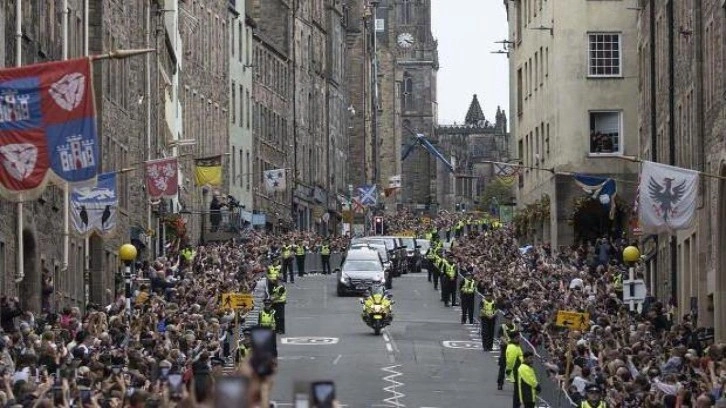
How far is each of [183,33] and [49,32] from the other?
37.3m

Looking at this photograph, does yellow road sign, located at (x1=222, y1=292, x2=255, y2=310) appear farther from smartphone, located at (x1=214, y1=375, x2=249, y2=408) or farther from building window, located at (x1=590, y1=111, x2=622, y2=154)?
smartphone, located at (x1=214, y1=375, x2=249, y2=408)

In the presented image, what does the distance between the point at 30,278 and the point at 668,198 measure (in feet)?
38.3

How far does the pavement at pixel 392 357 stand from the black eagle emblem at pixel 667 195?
4.72 meters

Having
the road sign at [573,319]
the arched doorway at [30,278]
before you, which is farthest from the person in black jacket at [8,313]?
the road sign at [573,319]

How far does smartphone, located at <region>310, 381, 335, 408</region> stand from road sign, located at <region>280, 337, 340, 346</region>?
119 feet

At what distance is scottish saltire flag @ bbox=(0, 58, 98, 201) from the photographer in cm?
2480

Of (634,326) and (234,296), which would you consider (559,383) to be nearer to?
(634,326)

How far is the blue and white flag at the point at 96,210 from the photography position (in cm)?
3885

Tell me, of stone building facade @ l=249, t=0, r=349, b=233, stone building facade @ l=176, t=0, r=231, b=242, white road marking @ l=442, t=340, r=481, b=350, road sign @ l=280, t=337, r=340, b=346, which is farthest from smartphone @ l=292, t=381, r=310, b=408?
stone building facade @ l=249, t=0, r=349, b=233

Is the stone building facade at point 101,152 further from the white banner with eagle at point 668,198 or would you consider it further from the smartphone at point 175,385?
the smartphone at point 175,385

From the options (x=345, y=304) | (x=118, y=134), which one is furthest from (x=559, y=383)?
(x=345, y=304)

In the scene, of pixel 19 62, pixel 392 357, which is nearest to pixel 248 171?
pixel 392 357

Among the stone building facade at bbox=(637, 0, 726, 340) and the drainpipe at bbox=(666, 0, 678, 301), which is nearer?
the stone building facade at bbox=(637, 0, 726, 340)

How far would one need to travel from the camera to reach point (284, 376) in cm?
4231
